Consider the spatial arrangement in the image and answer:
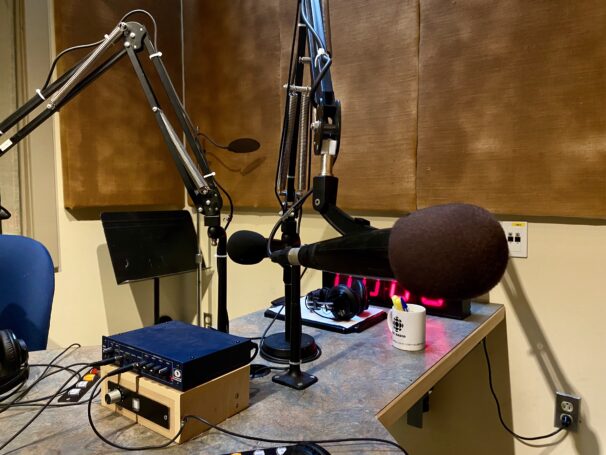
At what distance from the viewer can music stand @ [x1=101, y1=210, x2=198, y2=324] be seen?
6.29 ft

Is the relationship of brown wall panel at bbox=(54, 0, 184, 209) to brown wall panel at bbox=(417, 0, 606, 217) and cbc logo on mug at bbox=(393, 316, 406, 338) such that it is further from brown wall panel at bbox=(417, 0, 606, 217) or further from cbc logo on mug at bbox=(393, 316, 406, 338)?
cbc logo on mug at bbox=(393, 316, 406, 338)

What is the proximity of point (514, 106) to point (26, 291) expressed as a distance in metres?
1.66

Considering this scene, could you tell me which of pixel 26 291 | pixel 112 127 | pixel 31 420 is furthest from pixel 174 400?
pixel 112 127

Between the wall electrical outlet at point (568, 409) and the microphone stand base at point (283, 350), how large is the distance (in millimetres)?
916

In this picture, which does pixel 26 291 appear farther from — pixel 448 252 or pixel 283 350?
pixel 448 252

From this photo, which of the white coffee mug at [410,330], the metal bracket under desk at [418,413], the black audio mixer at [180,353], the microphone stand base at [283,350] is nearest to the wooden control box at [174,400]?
the black audio mixer at [180,353]

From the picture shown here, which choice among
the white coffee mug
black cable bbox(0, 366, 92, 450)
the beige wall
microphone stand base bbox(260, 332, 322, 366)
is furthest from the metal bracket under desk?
black cable bbox(0, 366, 92, 450)

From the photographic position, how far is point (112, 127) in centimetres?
214

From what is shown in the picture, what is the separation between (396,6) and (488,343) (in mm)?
1313

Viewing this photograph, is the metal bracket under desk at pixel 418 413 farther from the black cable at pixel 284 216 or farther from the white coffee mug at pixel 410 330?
the black cable at pixel 284 216

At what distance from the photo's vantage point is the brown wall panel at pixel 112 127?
198 centimetres

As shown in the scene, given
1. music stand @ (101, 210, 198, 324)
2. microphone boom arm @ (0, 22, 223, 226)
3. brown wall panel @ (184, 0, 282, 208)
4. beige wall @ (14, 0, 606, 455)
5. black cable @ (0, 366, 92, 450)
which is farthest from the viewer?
brown wall panel @ (184, 0, 282, 208)

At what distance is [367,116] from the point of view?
179 cm

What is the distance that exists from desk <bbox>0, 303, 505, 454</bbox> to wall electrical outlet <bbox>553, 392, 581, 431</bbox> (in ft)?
1.64
